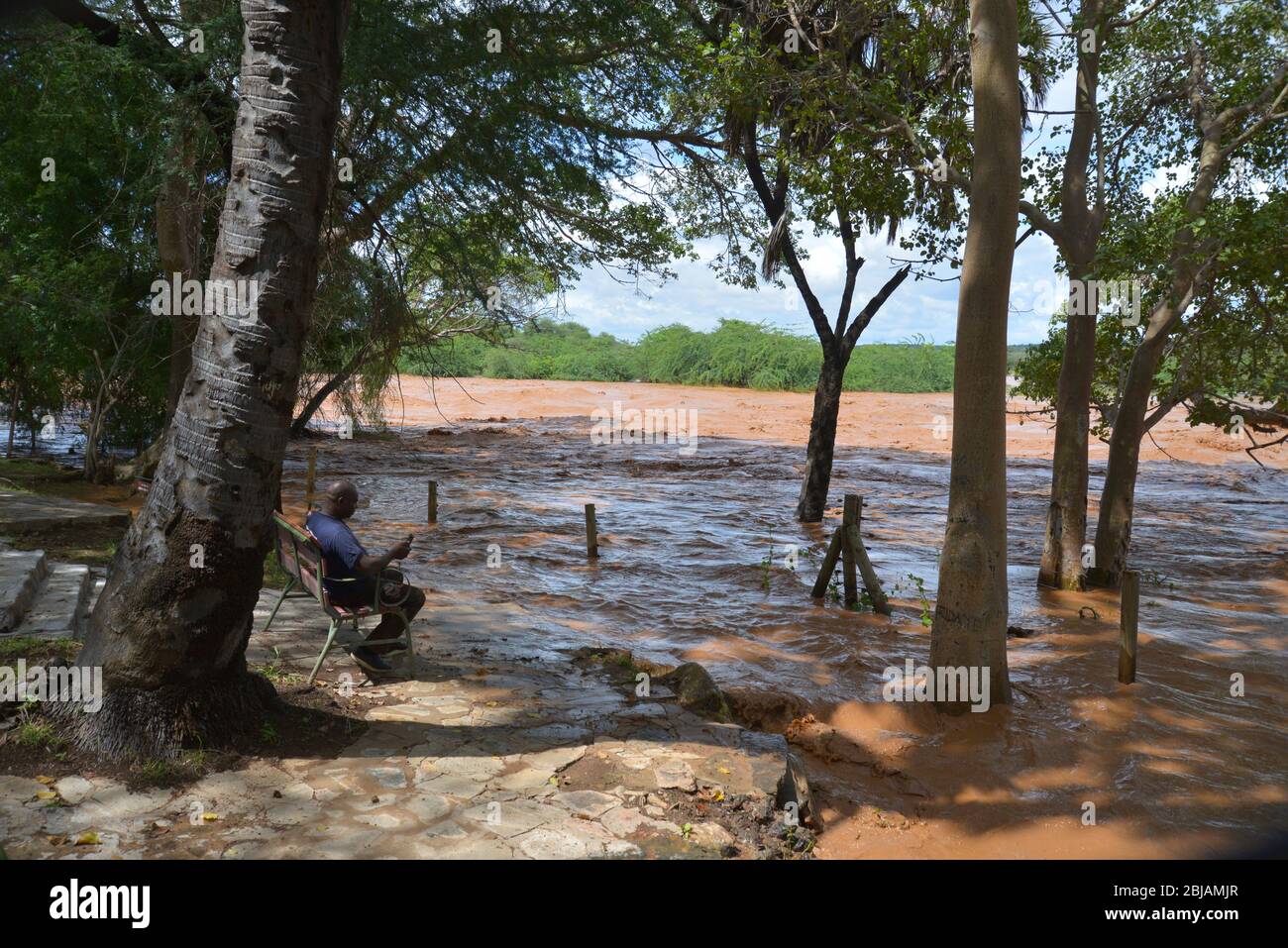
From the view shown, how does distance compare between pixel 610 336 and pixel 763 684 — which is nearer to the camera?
pixel 763 684

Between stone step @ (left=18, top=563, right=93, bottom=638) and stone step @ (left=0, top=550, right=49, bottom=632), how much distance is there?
0.05m

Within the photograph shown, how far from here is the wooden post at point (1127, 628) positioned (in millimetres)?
7984

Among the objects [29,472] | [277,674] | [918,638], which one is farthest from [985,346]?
[29,472]

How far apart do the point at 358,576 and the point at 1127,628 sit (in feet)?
21.3

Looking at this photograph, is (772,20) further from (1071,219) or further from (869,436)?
(869,436)

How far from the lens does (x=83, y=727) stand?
14.0ft

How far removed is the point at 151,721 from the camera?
14.2 ft

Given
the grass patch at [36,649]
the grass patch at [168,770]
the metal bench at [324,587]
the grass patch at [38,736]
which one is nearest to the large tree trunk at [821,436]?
the metal bench at [324,587]

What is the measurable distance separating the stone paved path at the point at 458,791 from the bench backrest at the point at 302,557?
52 cm

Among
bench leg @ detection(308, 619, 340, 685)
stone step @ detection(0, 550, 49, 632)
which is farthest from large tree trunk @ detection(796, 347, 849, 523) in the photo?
stone step @ detection(0, 550, 49, 632)

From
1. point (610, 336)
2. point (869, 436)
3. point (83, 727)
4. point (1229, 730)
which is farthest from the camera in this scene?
point (610, 336)

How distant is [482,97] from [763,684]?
19.3 ft

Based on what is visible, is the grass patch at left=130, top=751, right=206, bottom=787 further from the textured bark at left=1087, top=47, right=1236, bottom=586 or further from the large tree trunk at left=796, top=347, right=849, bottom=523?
the large tree trunk at left=796, top=347, right=849, bottom=523

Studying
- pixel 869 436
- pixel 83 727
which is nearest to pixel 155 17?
pixel 83 727
